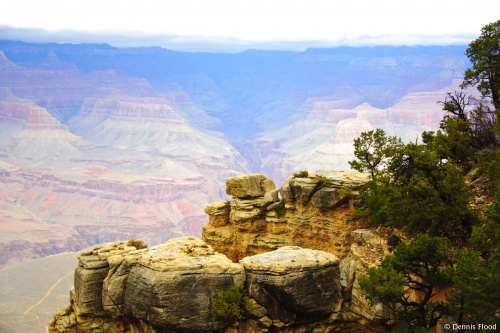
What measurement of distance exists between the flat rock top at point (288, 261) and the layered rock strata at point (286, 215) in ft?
23.0

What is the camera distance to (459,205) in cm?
3478

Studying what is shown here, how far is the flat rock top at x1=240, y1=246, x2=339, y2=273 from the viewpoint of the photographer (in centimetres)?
3753

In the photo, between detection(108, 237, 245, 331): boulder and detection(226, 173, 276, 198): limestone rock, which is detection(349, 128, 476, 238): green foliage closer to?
detection(108, 237, 245, 331): boulder

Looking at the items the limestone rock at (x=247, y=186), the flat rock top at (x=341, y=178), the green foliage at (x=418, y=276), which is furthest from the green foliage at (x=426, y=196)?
the limestone rock at (x=247, y=186)

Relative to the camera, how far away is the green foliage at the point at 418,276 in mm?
31744

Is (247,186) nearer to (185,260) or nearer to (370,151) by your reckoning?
(370,151)

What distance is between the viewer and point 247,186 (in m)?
50.6

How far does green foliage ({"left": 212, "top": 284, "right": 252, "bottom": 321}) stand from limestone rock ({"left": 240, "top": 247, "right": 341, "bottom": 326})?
0.79 meters

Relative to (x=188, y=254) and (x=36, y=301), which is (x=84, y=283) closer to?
(x=188, y=254)

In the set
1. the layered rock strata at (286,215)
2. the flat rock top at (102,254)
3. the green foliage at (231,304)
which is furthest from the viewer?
the layered rock strata at (286,215)

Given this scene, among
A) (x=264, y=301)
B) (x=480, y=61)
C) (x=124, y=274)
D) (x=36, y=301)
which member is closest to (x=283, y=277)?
(x=264, y=301)

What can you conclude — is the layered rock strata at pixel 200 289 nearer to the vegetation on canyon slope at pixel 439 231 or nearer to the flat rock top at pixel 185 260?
the flat rock top at pixel 185 260

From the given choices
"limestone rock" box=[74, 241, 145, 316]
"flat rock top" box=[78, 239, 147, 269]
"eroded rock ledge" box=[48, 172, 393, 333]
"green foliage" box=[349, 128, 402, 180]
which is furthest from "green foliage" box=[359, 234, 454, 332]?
"limestone rock" box=[74, 241, 145, 316]

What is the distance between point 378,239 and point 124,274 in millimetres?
15423
